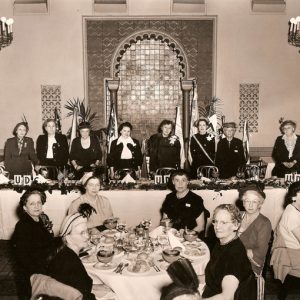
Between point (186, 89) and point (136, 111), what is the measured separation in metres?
1.27

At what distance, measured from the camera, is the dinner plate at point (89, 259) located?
376 centimetres

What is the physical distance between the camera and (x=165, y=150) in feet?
23.9

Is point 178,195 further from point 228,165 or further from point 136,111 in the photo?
point 136,111

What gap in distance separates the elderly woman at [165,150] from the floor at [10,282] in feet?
8.15

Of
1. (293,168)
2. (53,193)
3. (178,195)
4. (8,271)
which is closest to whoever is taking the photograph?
(178,195)

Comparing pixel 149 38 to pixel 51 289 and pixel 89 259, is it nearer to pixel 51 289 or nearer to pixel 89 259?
pixel 89 259

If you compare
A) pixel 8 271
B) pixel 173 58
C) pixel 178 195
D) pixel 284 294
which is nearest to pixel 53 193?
pixel 8 271

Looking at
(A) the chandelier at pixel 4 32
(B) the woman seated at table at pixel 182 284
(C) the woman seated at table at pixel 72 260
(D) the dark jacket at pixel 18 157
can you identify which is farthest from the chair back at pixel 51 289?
(A) the chandelier at pixel 4 32

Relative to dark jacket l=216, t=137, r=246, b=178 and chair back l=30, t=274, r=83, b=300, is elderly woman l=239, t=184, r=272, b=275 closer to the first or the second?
chair back l=30, t=274, r=83, b=300

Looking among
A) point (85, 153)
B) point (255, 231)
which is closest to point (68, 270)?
point (255, 231)

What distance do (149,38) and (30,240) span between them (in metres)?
7.37

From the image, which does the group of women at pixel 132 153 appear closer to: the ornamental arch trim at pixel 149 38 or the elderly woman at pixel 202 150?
the elderly woman at pixel 202 150

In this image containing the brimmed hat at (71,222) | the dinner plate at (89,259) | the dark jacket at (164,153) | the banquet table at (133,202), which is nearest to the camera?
the brimmed hat at (71,222)

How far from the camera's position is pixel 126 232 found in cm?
452
